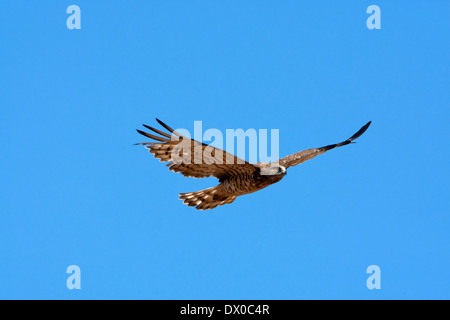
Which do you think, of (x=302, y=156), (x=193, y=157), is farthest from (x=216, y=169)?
(x=302, y=156)

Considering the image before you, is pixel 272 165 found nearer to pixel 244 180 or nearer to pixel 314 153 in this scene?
pixel 244 180

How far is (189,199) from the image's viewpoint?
1161cm

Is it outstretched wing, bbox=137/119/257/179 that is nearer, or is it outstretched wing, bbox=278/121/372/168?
→ outstretched wing, bbox=137/119/257/179

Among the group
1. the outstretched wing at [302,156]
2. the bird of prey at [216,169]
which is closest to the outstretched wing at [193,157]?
the bird of prey at [216,169]

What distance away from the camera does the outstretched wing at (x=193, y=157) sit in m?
9.73

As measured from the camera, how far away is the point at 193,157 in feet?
33.4

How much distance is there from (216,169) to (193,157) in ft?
2.16

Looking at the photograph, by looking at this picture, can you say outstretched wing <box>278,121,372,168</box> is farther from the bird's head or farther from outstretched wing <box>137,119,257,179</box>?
outstretched wing <box>137,119,257,179</box>

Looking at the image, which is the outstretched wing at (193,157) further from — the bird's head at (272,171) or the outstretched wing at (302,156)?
the outstretched wing at (302,156)

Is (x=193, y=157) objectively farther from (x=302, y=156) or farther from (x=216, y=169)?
(x=302, y=156)

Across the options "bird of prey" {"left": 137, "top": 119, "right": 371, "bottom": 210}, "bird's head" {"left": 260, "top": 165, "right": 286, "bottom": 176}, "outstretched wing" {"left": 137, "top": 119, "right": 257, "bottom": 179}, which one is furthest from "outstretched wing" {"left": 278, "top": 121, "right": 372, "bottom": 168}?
"outstretched wing" {"left": 137, "top": 119, "right": 257, "bottom": 179}

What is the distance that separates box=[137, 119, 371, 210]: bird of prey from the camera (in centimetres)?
981
